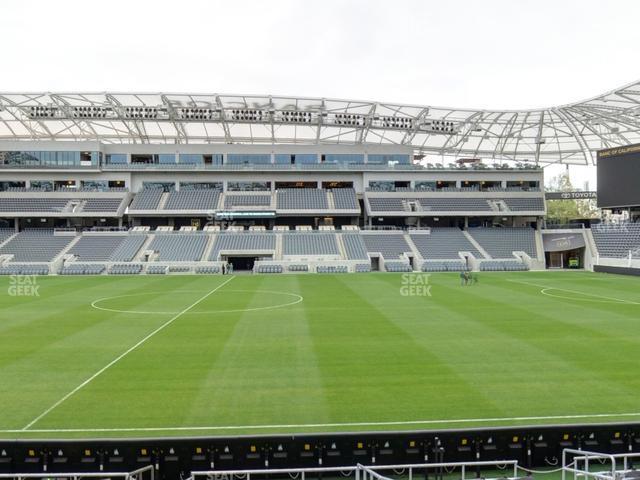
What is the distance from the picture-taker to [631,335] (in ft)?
64.7

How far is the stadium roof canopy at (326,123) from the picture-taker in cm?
5566

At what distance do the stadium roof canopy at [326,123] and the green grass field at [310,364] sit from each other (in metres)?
31.9

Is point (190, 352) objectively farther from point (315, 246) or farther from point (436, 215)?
point (436, 215)

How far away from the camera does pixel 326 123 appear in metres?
61.2

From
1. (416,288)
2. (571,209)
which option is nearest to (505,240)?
(416,288)

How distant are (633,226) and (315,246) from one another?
112 ft

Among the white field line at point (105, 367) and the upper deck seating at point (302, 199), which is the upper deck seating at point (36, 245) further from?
the white field line at point (105, 367)

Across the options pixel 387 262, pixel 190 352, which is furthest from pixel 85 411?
pixel 387 262

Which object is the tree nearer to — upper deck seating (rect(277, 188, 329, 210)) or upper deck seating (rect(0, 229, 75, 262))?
upper deck seating (rect(277, 188, 329, 210))

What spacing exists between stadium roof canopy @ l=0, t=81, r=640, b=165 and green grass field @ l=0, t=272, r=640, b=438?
31.9m

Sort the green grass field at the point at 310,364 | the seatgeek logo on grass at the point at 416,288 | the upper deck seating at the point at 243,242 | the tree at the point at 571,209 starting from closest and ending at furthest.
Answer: the green grass field at the point at 310,364, the seatgeek logo on grass at the point at 416,288, the upper deck seating at the point at 243,242, the tree at the point at 571,209

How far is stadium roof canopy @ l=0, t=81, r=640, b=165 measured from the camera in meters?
55.7

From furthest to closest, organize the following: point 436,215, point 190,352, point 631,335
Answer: point 436,215
point 631,335
point 190,352

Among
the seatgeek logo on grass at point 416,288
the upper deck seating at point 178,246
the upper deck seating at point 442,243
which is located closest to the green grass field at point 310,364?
the seatgeek logo on grass at point 416,288
